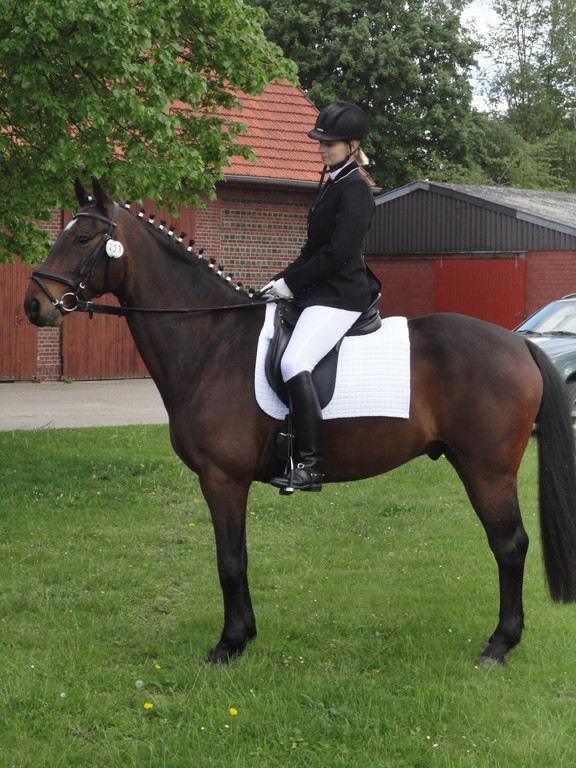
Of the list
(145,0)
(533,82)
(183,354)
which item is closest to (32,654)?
(183,354)

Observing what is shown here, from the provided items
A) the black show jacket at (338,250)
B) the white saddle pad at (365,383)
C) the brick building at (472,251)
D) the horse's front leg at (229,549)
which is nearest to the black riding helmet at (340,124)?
the black show jacket at (338,250)

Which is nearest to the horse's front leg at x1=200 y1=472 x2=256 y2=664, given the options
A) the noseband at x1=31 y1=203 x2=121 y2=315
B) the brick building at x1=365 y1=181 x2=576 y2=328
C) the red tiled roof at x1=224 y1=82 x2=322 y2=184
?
the noseband at x1=31 y1=203 x2=121 y2=315

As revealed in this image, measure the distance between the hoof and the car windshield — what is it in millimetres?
9739

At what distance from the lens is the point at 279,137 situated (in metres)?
21.0

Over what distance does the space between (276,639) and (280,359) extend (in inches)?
65.8

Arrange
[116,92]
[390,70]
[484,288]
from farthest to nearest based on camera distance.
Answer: [390,70] < [484,288] < [116,92]

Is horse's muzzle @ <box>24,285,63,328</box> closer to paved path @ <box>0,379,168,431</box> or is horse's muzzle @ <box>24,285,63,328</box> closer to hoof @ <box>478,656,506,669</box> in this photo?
hoof @ <box>478,656,506,669</box>

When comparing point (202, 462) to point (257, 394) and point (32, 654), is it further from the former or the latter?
point (32, 654)

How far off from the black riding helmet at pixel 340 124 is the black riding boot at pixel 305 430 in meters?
1.33

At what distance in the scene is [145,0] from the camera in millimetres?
8695

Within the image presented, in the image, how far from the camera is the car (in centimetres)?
1343

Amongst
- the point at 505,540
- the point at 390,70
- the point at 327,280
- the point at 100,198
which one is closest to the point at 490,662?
the point at 505,540

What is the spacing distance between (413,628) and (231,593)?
47.6 inches

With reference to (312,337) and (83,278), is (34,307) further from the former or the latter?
(312,337)
